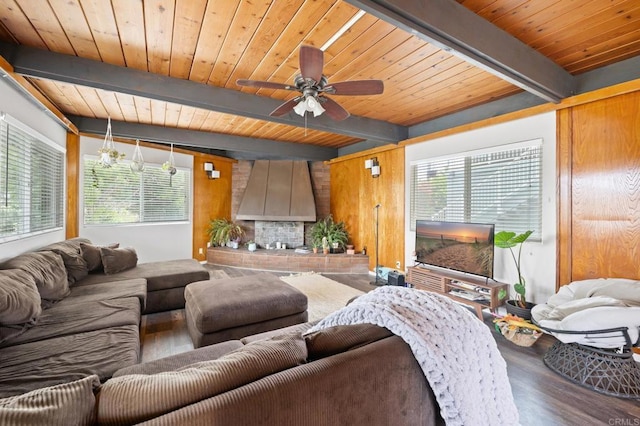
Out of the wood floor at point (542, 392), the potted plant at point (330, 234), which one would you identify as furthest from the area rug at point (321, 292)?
the wood floor at point (542, 392)

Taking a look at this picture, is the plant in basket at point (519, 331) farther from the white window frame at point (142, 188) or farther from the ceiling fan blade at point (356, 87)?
the white window frame at point (142, 188)

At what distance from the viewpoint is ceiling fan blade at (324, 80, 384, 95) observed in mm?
2123

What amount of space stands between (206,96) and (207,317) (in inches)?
89.0

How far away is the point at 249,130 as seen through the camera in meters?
4.76

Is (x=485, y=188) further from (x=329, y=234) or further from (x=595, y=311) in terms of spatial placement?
(x=329, y=234)

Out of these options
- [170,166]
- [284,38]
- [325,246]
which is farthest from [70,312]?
[325,246]

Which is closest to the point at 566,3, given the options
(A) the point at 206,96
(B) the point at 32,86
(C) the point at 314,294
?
(A) the point at 206,96

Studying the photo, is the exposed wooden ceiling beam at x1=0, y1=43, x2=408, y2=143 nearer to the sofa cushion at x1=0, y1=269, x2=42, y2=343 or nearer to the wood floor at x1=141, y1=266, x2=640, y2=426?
the sofa cushion at x1=0, y1=269, x2=42, y2=343

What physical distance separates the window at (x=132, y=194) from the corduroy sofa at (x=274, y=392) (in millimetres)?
4857

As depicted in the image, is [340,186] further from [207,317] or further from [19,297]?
[19,297]

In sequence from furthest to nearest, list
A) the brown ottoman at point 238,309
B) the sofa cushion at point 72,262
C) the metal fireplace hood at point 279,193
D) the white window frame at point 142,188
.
A: the metal fireplace hood at point 279,193 → the white window frame at point 142,188 → the sofa cushion at point 72,262 → the brown ottoman at point 238,309

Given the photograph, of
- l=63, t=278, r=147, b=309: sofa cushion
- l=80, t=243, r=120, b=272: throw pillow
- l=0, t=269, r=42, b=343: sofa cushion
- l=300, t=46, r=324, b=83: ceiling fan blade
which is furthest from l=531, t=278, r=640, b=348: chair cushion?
l=80, t=243, r=120, b=272: throw pillow

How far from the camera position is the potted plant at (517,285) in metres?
2.87

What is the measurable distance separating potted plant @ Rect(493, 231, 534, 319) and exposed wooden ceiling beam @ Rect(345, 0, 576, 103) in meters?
1.39
